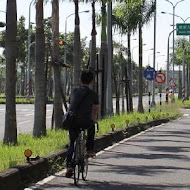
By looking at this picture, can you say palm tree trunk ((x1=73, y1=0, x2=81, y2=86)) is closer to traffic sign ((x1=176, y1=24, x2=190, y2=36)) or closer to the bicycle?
the bicycle

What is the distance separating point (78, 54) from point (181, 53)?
185 feet

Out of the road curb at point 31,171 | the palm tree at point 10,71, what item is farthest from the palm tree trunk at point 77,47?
the road curb at point 31,171

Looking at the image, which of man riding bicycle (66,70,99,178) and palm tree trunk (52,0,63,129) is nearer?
man riding bicycle (66,70,99,178)

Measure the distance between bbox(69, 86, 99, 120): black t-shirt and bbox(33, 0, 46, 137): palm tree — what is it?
6.34 m

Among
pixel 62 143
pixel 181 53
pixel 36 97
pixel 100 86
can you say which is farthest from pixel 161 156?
pixel 181 53

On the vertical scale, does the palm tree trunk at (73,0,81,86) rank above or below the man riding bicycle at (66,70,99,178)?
above

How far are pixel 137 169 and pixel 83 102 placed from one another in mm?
2801

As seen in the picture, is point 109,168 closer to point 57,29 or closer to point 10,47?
point 10,47

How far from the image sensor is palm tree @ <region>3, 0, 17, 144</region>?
13594 mm

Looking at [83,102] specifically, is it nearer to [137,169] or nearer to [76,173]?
[76,173]

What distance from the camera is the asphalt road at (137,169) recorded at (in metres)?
9.47

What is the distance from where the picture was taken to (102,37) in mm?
27188

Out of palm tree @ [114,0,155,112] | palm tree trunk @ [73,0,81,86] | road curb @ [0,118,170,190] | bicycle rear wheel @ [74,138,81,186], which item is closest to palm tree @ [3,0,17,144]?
road curb @ [0,118,170,190]

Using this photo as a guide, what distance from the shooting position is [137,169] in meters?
11.6
